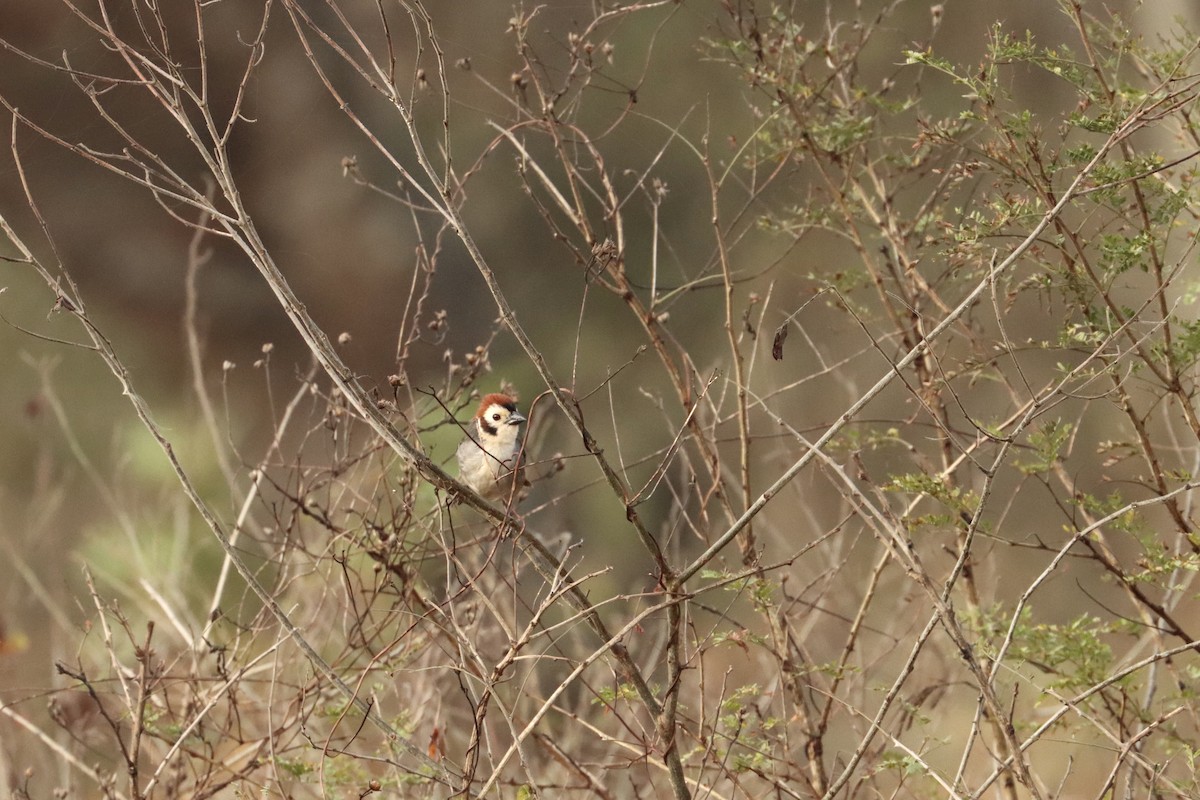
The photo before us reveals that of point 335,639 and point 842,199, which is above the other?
point 842,199

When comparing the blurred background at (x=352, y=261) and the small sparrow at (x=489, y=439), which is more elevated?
the blurred background at (x=352, y=261)

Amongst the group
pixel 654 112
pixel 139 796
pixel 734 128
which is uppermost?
pixel 654 112

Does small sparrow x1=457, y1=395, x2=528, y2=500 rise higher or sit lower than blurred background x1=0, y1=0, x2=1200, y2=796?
lower

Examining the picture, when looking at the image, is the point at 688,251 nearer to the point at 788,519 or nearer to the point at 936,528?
the point at 788,519

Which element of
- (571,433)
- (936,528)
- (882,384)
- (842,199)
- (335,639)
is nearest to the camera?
(882,384)

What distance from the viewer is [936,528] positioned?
Answer: 7.82 feet

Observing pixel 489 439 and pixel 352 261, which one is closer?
pixel 489 439

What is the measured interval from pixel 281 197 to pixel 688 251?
2.49 m

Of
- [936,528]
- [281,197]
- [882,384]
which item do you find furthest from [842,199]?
[281,197]

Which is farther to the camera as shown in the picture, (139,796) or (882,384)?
(139,796)

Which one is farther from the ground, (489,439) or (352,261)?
(352,261)

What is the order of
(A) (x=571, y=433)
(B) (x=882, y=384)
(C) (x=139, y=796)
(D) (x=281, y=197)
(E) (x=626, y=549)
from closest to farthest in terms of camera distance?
(B) (x=882, y=384) → (C) (x=139, y=796) → (A) (x=571, y=433) → (E) (x=626, y=549) → (D) (x=281, y=197)

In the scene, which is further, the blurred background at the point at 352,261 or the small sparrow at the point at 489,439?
the blurred background at the point at 352,261

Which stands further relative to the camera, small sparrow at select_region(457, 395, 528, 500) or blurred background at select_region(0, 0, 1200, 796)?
blurred background at select_region(0, 0, 1200, 796)
